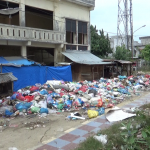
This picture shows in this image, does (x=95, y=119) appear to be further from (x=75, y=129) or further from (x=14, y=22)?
(x=14, y=22)

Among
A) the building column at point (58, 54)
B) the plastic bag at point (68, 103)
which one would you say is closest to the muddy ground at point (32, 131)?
the plastic bag at point (68, 103)

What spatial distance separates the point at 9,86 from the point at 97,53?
61.5ft

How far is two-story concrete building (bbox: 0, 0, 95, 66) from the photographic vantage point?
480 inches

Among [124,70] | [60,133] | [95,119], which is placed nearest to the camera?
[60,133]

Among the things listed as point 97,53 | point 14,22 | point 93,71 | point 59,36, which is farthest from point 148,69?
point 14,22

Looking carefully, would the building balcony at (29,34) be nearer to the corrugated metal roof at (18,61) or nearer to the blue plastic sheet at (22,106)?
the corrugated metal roof at (18,61)

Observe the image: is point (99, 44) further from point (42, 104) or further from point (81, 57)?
point (42, 104)

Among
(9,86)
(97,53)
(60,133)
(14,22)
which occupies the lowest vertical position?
(60,133)

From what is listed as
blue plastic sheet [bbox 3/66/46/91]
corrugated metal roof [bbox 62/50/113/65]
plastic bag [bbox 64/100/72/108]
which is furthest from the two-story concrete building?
plastic bag [bbox 64/100/72/108]

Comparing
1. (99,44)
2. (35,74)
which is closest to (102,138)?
(35,74)

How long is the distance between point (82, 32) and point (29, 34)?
20.3 ft

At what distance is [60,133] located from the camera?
536 centimetres

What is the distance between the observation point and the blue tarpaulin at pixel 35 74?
10.9 meters

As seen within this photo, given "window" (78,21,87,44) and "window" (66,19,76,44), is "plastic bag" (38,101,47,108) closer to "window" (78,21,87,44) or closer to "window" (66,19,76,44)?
"window" (66,19,76,44)
